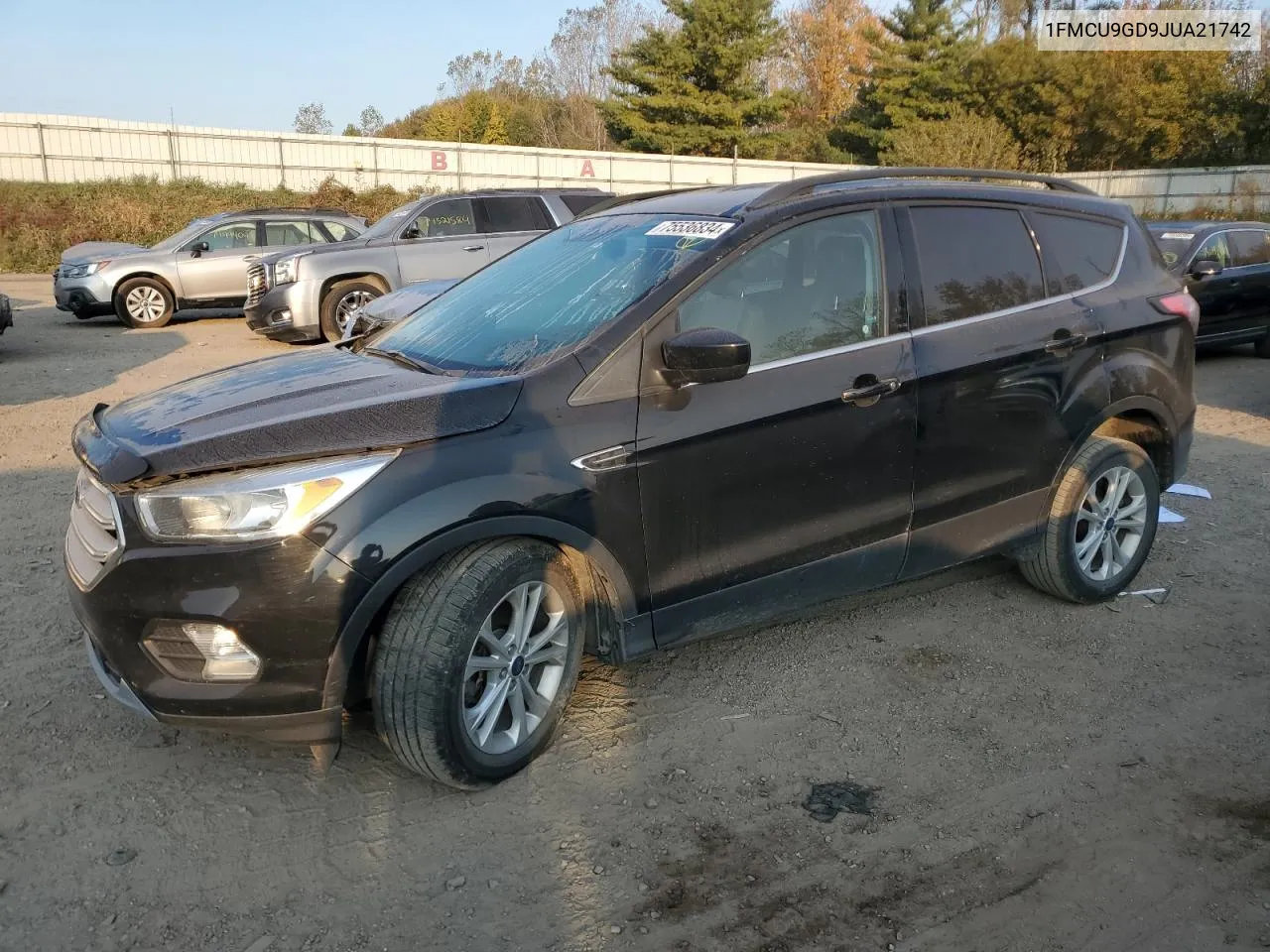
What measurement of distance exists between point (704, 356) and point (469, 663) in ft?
3.85

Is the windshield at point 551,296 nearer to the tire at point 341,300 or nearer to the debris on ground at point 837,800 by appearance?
the debris on ground at point 837,800

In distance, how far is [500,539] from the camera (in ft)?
9.74

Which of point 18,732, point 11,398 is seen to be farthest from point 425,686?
point 11,398

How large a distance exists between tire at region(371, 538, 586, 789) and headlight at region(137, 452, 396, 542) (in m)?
0.39

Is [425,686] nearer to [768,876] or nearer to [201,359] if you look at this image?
[768,876]

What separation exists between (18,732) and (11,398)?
6666 millimetres

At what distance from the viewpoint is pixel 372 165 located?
103 ft

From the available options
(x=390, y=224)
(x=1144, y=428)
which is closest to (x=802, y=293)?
(x=1144, y=428)

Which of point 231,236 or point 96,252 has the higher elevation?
point 231,236

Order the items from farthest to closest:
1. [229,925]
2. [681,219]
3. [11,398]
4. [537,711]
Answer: [11,398], [681,219], [537,711], [229,925]

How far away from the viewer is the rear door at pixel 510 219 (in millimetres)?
12234

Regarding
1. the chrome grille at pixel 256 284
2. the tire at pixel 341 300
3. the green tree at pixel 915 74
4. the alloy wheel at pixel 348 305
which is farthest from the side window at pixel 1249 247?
the green tree at pixel 915 74

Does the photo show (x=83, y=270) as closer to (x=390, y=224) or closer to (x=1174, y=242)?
(x=390, y=224)

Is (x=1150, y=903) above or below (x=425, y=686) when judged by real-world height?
below
